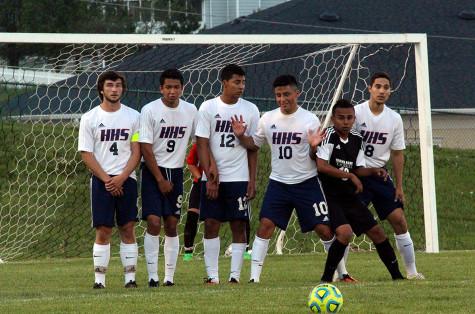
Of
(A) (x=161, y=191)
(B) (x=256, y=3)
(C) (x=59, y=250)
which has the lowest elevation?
(C) (x=59, y=250)

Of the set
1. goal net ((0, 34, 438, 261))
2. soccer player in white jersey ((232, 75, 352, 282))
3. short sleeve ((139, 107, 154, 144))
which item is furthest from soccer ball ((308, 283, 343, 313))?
goal net ((0, 34, 438, 261))

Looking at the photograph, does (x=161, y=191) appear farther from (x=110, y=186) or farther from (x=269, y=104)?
(x=269, y=104)

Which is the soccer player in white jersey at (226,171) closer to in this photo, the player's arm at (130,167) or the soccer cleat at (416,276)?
the player's arm at (130,167)

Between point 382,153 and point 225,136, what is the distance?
5.15 feet

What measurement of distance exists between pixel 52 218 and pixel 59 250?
63cm

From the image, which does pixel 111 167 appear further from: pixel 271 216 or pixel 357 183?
pixel 357 183

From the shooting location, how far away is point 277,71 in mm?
27828

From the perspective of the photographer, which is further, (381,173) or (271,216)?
(381,173)

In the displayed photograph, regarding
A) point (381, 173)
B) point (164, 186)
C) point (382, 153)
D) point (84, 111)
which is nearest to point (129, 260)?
point (164, 186)

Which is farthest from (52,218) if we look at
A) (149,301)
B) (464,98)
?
(464,98)

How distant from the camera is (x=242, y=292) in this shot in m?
10.7

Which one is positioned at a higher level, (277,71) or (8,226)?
(277,71)

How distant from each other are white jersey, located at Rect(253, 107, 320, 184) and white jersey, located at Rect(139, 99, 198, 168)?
80 cm

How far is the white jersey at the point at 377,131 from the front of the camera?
12.4 meters
